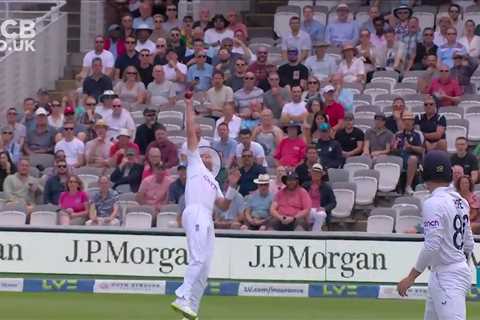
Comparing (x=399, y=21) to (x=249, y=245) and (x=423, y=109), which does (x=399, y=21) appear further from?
(x=249, y=245)

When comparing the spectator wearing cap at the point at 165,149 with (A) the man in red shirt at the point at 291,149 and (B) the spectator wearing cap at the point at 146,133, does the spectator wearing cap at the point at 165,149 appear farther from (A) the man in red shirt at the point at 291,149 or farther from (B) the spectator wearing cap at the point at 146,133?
(A) the man in red shirt at the point at 291,149

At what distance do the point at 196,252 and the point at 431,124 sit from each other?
7.42 m

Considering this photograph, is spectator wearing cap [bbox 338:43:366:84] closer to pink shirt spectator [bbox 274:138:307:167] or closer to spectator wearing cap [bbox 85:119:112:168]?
pink shirt spectator [bbox 274:138:307:167]

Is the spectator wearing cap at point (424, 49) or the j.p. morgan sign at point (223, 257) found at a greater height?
the spectator wearing cap at point (424, 49)

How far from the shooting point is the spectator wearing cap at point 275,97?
69.4ft

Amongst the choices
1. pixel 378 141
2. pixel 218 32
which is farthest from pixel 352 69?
pixel 218 32

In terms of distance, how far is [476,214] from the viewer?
18094 mm

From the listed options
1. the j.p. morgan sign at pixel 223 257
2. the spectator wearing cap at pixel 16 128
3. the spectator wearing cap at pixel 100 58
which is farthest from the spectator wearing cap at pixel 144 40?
the j.p. morgan sign at pixel 223 257

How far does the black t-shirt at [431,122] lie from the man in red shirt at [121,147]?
395cm

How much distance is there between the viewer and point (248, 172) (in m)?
19.4

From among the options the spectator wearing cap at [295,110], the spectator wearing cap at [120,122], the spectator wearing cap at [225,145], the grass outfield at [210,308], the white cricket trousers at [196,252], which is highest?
the spectator wearing cap at [295,110]

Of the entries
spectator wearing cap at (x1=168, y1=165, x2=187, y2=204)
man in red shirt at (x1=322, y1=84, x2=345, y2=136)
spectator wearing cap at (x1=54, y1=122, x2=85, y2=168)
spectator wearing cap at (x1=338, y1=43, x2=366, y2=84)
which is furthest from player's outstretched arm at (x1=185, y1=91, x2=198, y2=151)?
spectator wearing cap at (x1=338, y1=43, x2=366, y2=84)

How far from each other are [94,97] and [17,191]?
277cm

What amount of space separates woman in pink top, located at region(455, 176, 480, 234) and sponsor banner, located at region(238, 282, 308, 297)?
233 cm
